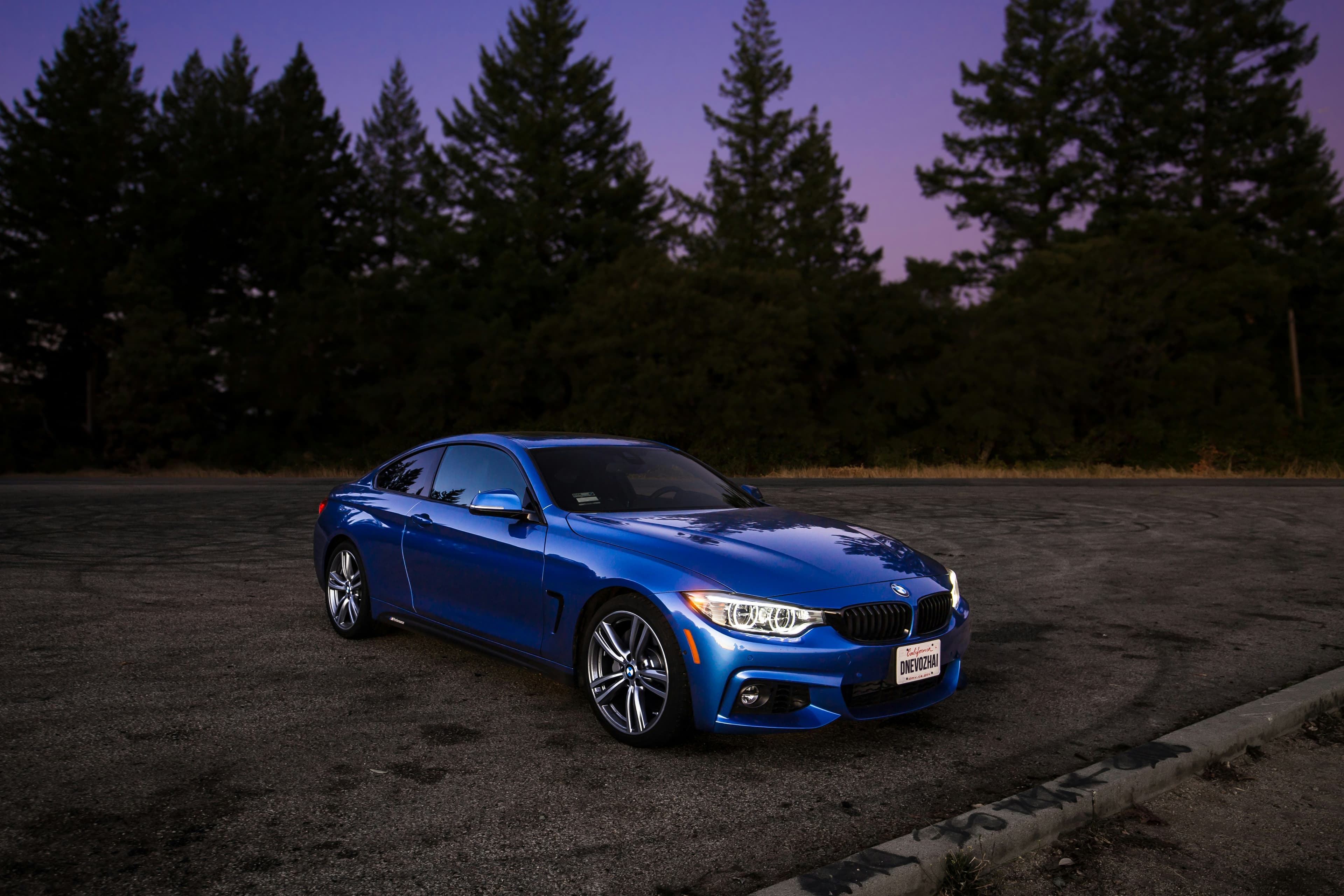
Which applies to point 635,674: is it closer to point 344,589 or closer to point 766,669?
point 766,669

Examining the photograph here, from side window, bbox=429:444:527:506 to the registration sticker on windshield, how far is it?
225 centimetres

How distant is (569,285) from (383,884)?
38.8m

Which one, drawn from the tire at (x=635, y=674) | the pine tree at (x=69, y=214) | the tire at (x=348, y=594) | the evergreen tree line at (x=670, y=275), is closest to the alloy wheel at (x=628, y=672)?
the tire at (x=635, y=674)

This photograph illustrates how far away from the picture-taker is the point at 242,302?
47.8 m

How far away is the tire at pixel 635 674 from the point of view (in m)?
4.51

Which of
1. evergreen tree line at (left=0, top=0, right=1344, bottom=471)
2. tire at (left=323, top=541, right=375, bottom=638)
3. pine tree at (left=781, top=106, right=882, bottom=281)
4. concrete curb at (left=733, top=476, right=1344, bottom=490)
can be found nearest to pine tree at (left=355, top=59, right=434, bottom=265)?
evergreen tree line at (left=0, top=0, right=1344, bottom=471)

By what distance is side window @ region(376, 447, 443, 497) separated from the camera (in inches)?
258

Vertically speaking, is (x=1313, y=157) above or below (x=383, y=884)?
above

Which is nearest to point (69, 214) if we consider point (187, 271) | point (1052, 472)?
point (187, 271)

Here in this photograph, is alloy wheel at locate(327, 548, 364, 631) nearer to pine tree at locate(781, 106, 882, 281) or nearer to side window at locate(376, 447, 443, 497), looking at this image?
side window at locate(376, 447, 443, 497)

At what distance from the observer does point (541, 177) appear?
43688 millimetres

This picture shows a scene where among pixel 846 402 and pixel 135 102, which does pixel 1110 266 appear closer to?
pixel 846 402

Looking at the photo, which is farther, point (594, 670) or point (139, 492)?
point (139, 492)

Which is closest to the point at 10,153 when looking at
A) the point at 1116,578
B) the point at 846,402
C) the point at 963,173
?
the point at 846,402
